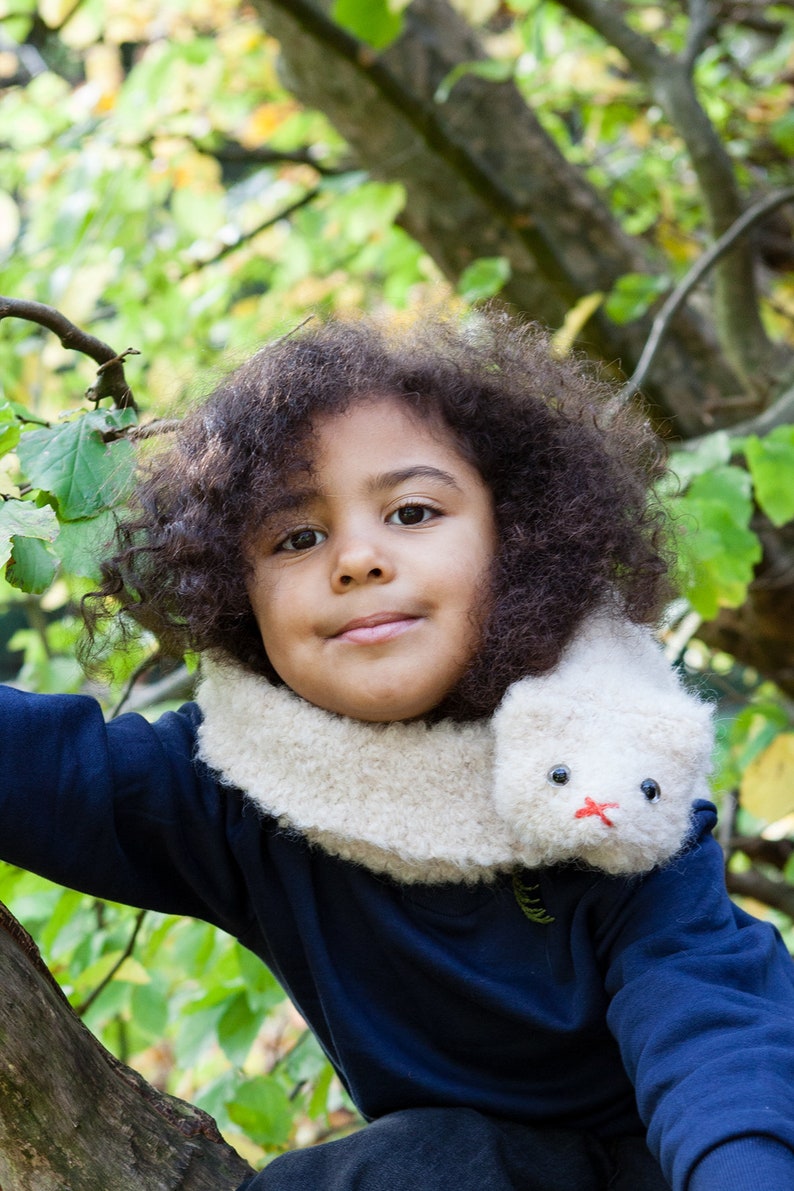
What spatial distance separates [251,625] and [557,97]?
2808mm

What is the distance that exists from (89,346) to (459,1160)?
85 centimetres

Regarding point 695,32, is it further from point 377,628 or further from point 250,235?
point 377,628

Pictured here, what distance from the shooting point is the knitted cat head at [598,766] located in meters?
1.04

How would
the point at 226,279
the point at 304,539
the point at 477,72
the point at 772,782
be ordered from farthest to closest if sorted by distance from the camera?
the point at 226,279 < the point at 477,72 < the point at 772,782 < the point at 304,539

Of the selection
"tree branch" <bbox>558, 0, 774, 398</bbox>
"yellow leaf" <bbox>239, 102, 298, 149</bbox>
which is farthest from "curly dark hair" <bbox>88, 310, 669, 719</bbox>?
"yellow leaf" <bbox>239, 102, 298, 149</bbox>

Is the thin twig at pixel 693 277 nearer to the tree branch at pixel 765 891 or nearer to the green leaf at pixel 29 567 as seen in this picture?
the green leaf at pixel 29 567

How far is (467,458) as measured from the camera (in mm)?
1275

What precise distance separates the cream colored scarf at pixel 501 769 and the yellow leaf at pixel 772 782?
3.40 ft

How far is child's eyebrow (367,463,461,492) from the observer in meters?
1.18

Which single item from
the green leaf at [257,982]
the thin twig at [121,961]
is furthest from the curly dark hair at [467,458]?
the green leaf at [257,982]

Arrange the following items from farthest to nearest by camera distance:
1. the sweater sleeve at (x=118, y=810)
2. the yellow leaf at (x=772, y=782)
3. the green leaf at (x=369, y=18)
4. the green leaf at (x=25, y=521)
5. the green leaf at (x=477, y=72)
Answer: the green leaf at (x=477, y=72) < the yellow leaf at (x=772, y=782) < the green leaf at (x=369, y=18) < the sweater sleeve at (x=118, y=810) < the green leaf at (x=25, y=521)

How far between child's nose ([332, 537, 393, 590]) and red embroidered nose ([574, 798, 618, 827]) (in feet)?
0.89

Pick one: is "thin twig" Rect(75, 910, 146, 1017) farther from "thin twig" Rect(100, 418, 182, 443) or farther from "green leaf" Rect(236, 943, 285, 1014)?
"thin twig" Rect(100, 418, 182, 443)

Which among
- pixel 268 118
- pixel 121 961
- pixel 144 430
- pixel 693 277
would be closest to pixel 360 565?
pixel 144 430
